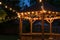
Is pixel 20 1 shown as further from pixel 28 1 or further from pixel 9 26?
pixel 9 26

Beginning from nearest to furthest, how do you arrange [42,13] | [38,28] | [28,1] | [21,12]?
[42,13]
[21,12]
[38,28]
[28,1]

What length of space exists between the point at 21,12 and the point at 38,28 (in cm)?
1147

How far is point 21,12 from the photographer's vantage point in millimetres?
14547

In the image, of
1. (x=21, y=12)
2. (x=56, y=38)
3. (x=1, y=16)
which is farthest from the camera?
(x=1, y=16)

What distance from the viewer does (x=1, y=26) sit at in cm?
2795

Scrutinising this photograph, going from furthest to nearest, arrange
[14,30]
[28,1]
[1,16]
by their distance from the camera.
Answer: [28,1] < [14,30] < [1,16]

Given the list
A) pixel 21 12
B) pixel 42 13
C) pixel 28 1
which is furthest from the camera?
pixel 28 1

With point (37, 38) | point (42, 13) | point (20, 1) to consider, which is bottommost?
point (37, 38)

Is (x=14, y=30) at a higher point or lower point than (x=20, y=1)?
lower

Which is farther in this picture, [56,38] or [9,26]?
[9,26]

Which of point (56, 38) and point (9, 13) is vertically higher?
point (9, 13)

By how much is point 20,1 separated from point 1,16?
9.58m

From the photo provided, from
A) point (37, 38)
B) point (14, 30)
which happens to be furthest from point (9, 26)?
point (37, 38)

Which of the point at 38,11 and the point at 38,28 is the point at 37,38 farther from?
the point at 38,28
